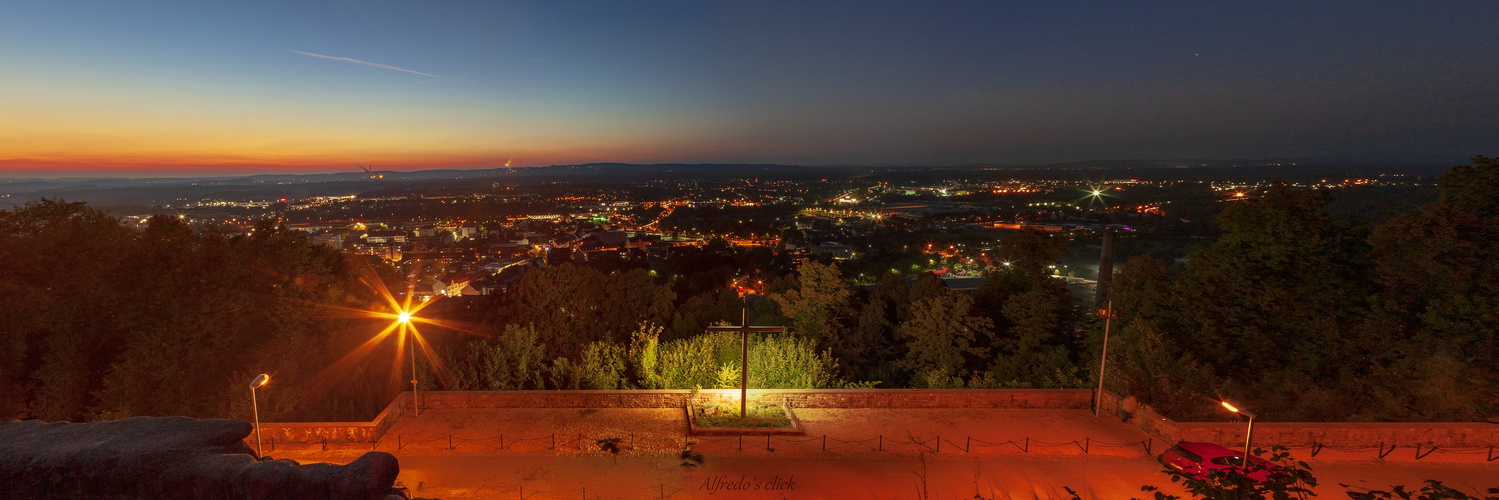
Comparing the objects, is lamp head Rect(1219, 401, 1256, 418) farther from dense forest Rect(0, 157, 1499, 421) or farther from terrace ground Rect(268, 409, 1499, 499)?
dense forest Rect(0, 157, 1499, 421)

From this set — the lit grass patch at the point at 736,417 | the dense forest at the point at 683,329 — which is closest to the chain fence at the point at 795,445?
the lit grass patch at the point at 736,417

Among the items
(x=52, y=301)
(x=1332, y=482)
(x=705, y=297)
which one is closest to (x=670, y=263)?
(x=705, y=297)

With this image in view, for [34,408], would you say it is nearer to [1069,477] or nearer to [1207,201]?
[1069,477]

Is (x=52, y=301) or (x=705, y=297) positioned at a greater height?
(x=52, y=301)

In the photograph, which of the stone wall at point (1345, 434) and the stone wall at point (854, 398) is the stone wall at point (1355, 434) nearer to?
the stone wall at point (1345, 434)

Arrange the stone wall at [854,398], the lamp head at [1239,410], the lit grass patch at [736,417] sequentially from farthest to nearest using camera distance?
the stone wall at [854,398] < the lit grass patch at [736,417] < the lamp head at [1239,410]
